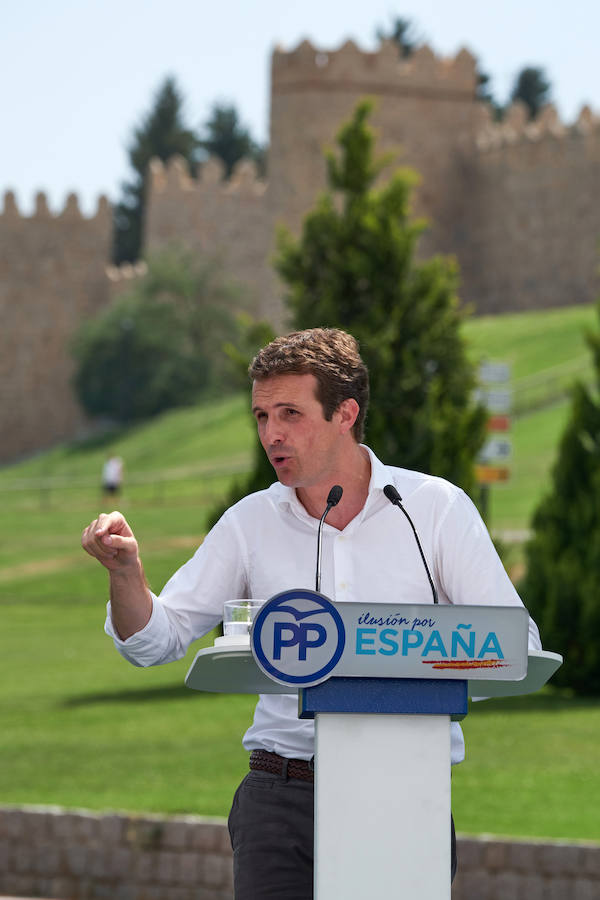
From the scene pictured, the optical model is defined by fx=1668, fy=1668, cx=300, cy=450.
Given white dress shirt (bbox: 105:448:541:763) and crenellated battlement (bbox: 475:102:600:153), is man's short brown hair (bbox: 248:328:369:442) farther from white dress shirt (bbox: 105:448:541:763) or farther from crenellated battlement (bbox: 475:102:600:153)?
crenellated battlement (bbox: 475:102:600:153)

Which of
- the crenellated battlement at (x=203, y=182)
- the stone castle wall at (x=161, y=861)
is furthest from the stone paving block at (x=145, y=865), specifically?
the crenellated battlement at (x=203, y=182)

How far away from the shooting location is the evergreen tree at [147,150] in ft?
241

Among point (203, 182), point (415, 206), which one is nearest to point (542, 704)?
point (415, 206)

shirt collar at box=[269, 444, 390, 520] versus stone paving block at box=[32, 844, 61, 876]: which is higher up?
shirt collar at box=[269, 444, 390, 520]

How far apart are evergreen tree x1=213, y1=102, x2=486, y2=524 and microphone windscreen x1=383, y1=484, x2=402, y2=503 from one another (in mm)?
10558

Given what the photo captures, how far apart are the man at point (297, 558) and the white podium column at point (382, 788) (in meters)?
0.53

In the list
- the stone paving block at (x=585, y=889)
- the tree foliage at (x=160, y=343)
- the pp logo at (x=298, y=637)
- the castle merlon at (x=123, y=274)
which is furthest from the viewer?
the castle merlon at (x=123, y=274)

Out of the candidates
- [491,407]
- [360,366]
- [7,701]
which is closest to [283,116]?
[491,407]

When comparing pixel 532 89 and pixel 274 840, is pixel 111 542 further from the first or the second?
pixel 532 89

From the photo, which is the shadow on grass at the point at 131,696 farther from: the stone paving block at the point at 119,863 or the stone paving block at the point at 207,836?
the stone paving block at the point at 207,836

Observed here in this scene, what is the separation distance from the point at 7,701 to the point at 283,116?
→ 42167 millimetres

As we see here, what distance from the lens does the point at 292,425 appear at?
3398 millimetres

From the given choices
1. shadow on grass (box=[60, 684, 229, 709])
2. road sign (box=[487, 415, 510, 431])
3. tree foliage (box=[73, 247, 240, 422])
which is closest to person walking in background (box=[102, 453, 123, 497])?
road sign (box=[487, 415, 510, 431])

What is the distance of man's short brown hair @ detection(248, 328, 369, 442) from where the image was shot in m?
3.41
